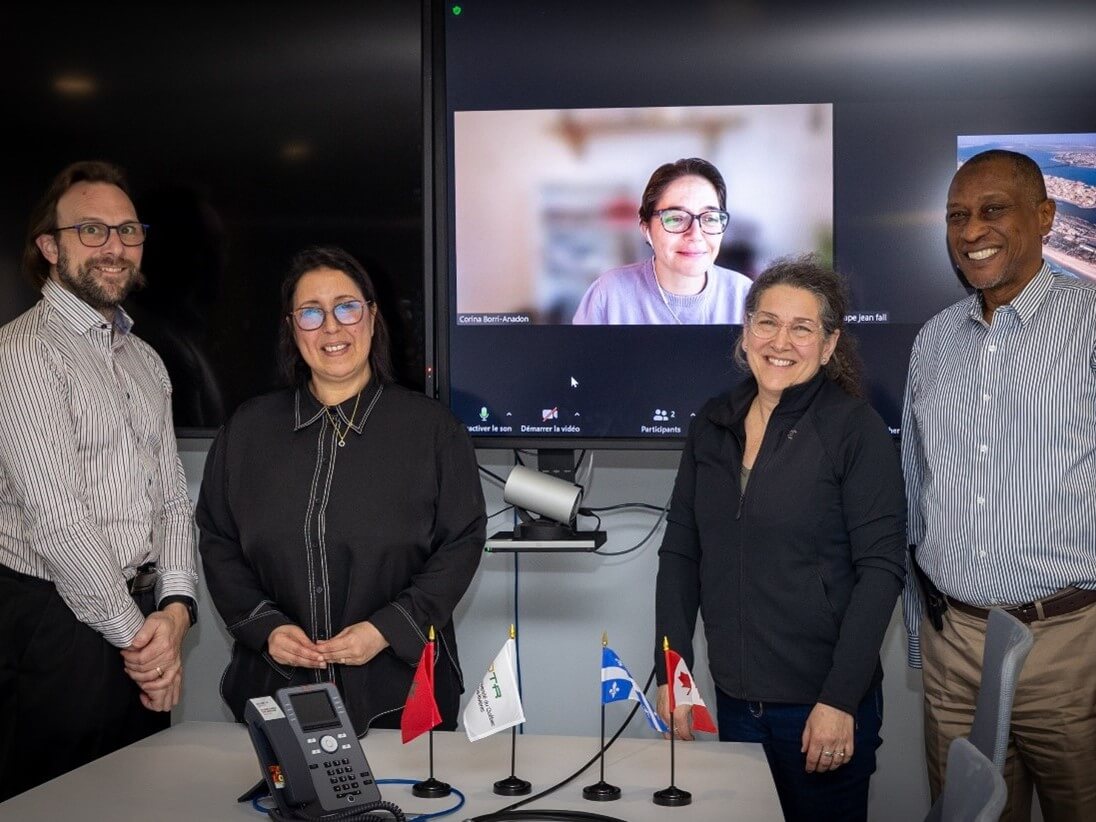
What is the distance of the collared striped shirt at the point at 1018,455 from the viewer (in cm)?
271

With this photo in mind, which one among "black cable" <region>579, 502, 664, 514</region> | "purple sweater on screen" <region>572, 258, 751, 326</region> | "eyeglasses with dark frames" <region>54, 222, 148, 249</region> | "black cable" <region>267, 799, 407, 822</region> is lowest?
"black cable" <region>267, 799, 407, 822</region>

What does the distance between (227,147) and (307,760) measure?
2.40m

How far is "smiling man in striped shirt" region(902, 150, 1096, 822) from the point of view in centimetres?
271

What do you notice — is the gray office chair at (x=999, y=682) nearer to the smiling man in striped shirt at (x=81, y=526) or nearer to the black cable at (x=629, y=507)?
the black cable at (x=629, y=507)

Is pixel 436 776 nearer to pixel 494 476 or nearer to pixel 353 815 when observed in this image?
pixel 353 815

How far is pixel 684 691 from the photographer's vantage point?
2242 millimetres

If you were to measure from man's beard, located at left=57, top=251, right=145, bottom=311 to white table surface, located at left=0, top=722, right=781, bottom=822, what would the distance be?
3.74ft

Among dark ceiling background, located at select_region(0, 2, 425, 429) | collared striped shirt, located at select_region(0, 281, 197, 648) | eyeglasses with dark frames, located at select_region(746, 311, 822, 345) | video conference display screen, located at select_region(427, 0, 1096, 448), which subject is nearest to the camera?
eyeglasses with dark frames, located at select_region(746, 311, 822, 345)

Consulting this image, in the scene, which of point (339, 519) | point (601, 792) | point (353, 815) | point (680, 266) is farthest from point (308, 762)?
A: point (680, 266)

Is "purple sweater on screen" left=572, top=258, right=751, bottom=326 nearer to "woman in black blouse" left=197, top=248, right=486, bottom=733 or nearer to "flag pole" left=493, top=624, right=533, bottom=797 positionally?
"woman in black blouse" left=197, top=248, right=486, bottom=733

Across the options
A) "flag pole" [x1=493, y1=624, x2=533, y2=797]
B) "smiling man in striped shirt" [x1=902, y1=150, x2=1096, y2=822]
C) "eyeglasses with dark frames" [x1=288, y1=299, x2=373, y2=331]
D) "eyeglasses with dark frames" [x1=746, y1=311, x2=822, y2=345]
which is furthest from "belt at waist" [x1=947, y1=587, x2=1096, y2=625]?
"eyeglasses with dark frames" [x1=288, y1=299, x2=373, y2=331]

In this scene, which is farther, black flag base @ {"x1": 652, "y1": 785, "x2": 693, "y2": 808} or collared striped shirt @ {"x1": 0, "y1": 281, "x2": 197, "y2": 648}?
collared striped shirt @ {"x1": 0, "y1": 281, "x2": 197, "y2": 648}

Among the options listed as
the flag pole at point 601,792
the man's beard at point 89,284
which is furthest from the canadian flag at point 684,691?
the man's beard at point 89,284

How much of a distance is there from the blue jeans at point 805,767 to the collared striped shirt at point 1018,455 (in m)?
0.44
